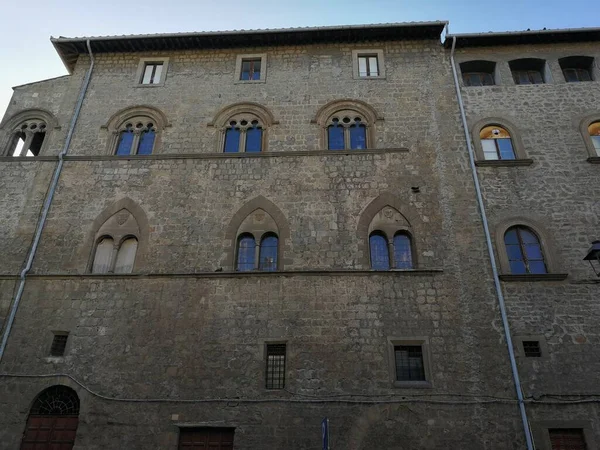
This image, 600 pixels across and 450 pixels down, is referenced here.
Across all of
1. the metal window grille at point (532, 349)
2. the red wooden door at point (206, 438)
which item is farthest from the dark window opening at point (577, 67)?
the red wooden door at point (206, 438)

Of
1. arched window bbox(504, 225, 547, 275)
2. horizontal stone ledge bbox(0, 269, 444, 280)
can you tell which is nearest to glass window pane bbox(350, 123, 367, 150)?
horizontal stone ledge bbox(0, 269, 444, 280)

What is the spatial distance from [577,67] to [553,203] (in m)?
5.91

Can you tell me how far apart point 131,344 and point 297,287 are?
425 cm

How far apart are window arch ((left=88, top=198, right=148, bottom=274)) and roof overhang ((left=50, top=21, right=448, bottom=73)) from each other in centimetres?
630

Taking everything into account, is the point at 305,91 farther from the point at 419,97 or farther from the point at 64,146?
the point at 64,146

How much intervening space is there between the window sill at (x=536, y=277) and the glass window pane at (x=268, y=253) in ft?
18.9

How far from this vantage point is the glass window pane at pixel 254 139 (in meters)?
14.0

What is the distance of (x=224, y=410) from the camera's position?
1019cm

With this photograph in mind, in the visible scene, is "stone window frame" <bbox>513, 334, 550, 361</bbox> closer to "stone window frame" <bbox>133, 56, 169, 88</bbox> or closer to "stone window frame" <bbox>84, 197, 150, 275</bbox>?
"stone window frame" <bbox>84, 197, 150, 275</bbox>

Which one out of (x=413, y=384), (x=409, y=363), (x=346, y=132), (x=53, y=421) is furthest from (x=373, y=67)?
(x=53, y=421)

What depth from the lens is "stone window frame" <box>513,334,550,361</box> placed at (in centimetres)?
1046

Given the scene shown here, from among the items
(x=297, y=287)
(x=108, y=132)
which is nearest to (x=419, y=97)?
(x=297, y=287)

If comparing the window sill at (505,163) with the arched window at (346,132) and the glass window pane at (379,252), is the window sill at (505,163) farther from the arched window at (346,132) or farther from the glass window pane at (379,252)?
the glass window pane at (379,252)

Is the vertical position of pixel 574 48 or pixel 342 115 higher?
pixel 574 48
